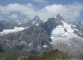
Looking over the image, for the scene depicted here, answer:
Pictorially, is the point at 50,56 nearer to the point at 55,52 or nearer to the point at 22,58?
the point at 55,52

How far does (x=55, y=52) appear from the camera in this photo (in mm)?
12141

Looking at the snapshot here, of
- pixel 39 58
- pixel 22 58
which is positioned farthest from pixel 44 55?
pixel 22 58

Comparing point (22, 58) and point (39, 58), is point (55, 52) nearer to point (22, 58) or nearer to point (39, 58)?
point (39, 58)

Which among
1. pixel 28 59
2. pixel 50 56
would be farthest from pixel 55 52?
pixel 28 59

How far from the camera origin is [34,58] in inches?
475

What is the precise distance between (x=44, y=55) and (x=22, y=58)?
117 cm

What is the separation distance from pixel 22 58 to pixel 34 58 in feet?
2.08

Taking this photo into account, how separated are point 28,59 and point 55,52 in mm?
1482

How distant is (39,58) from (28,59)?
0.58 meters

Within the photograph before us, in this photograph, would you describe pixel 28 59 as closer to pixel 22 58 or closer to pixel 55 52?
pixel 22 58

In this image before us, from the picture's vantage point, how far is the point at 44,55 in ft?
39.4

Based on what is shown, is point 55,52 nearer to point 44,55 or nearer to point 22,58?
point 44,55

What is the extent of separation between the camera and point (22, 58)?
11953 millimetres

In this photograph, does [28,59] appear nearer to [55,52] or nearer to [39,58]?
[39,58]
